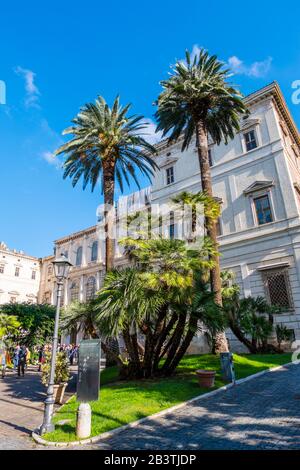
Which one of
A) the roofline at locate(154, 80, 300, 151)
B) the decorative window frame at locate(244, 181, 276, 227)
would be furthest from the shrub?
the roofline at locate(154, 80, 300, 151)

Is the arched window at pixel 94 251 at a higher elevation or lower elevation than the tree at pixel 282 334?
higher

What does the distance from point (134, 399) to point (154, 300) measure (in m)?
3.25

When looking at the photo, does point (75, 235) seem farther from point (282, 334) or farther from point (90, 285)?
point (282, 334)

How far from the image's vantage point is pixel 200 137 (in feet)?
60.9

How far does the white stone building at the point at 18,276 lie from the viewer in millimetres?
48562

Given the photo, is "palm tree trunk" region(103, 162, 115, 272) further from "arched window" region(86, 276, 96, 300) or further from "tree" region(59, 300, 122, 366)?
"arched window" region(86, 276, 96, 300)

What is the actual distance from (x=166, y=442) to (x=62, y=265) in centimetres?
533

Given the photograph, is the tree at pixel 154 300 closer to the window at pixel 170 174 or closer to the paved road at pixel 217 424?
the paved road at pixel 217 424

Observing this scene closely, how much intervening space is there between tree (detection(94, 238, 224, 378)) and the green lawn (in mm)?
1216

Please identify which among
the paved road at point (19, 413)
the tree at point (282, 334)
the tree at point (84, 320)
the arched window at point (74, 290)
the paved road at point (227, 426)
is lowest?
the paved road at point (19, 413)

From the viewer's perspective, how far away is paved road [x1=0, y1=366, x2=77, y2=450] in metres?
6.50

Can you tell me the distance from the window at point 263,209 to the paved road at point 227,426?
621 inches

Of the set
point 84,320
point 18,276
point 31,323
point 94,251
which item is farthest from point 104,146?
point 18,276

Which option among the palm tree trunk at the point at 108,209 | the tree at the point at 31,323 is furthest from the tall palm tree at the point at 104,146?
the tree at the point at 31,323
